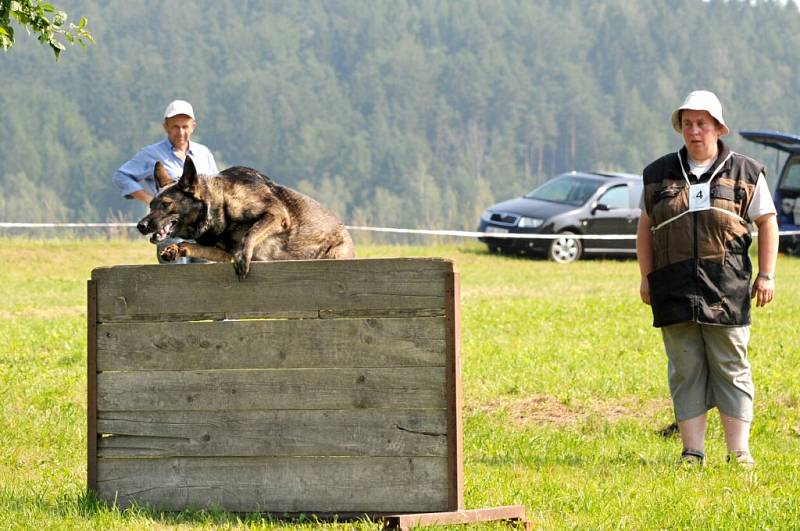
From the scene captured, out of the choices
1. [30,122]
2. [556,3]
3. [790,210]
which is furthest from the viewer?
[556,3]

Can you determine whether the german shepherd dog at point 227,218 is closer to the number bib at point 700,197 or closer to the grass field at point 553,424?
the grass field at point 553,424

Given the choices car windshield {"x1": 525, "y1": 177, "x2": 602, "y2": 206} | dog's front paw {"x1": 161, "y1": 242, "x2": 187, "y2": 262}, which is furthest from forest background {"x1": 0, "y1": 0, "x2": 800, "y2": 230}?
dog's front paw {"x1": 161, "y1": 242, "x2": 187, "y2": 262}

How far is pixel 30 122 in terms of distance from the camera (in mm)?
119812

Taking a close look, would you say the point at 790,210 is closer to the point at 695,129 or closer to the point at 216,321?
the point at 695,129

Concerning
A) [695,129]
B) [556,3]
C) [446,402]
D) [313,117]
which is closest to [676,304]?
[695,129]

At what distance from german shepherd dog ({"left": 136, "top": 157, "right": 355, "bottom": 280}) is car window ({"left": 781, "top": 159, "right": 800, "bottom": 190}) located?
2196cm

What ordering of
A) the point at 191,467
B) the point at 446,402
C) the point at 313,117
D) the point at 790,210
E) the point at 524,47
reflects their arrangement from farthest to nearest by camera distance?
the point at 524,47, the point at 313,117, the point at 790,210, the point at 191,467, the point at 446,402

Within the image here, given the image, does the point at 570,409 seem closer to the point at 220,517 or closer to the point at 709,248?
the point at 709,248

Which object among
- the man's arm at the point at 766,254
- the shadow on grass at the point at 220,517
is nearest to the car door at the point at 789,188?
the man's arm at the point at 766,254

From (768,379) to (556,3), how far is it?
175 metres

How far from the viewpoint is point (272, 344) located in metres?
5.73

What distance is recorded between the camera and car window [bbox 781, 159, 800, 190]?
87.5 feet

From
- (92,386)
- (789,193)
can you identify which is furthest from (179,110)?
(789,193)

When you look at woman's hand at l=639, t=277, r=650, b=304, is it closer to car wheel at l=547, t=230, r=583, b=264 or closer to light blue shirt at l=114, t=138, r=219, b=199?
light blue shirt at l=114, t=138, r=219, b=199
